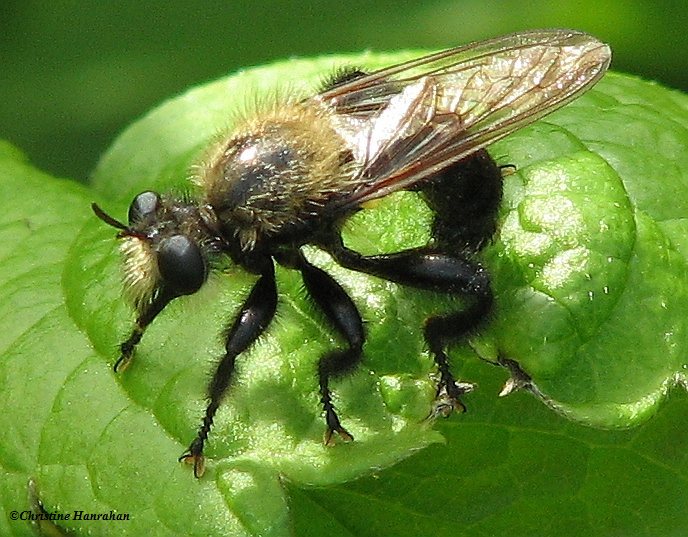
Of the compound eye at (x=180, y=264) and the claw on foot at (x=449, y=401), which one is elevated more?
the compound eye at (x=180, y=264)

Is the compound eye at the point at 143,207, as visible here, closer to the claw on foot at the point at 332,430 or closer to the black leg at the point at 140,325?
the black leg at the point at 140,325

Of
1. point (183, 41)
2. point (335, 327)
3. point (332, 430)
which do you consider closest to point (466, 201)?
point (335, 327)

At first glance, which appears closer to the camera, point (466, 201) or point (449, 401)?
point (449, 401)

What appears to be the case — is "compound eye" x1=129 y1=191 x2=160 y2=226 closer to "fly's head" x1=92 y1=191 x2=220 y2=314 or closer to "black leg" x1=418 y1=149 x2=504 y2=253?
"fly's head" x1=92 y1=191 x2=220 y2=314

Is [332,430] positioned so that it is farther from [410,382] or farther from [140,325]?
[140,325]

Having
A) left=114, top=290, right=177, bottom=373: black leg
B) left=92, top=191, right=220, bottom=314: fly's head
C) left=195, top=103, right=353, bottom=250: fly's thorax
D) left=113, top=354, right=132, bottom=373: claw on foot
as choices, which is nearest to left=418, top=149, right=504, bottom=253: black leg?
left=195, top=103, right=353, bottom=250: fly's thorax

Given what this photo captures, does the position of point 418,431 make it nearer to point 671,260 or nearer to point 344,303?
point 344,303

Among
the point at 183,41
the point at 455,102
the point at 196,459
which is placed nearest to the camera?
the point at 196,459

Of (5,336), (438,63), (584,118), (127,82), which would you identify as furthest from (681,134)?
(127,82)

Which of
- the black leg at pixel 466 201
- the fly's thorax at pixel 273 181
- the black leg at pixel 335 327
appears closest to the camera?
the black leg at pixel 335 327

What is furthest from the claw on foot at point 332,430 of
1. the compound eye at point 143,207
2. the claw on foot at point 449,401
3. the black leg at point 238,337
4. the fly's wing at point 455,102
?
the compound eye at point 143,207
